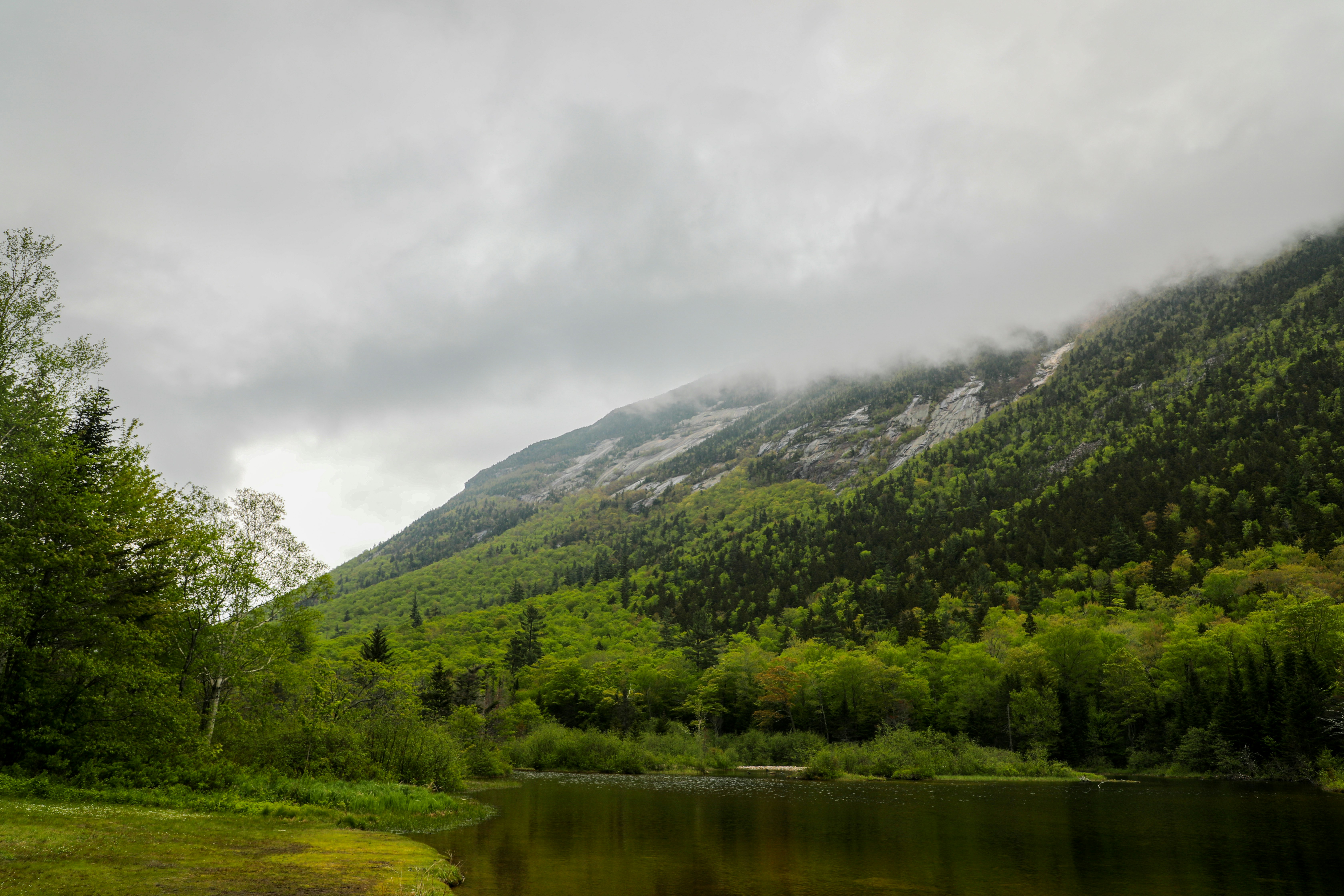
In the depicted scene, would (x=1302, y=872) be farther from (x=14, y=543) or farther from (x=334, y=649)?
(x=334, y=649)

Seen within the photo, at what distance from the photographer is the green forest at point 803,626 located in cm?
2575

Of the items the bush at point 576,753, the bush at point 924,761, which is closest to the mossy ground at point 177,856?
the bush at point 924,761

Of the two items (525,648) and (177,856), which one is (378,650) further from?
(177,856)

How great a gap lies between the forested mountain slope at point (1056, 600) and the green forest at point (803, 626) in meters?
0.50

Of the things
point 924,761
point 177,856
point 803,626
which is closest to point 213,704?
point 177,856

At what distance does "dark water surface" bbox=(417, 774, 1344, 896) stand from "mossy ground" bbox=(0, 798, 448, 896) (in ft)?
10.8

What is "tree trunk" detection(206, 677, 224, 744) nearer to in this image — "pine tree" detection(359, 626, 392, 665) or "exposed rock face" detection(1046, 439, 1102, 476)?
"pine tree" detection(359, 626, 392, 665)

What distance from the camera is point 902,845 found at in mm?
28656

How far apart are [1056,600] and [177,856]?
394ft

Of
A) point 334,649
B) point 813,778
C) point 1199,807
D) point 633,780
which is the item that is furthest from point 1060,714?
point 334,649

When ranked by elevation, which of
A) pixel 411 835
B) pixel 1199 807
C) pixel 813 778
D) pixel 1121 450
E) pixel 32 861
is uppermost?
pixel 1121 450

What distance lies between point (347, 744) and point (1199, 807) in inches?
2072

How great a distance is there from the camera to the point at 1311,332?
157375 mm

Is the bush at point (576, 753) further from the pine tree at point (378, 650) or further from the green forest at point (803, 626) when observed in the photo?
the pine tree at point (378, 650)
